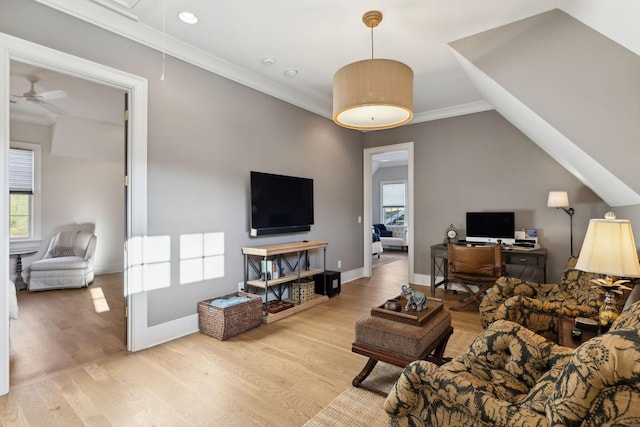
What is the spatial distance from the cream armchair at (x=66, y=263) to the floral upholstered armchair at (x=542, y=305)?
577 cm

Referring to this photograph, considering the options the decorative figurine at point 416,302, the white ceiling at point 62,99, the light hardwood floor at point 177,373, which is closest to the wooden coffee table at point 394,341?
the decorative figurine at point 416,302

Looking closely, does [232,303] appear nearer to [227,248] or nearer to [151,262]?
[227,248]

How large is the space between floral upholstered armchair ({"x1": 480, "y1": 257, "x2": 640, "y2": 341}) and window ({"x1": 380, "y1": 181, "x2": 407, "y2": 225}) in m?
7.46

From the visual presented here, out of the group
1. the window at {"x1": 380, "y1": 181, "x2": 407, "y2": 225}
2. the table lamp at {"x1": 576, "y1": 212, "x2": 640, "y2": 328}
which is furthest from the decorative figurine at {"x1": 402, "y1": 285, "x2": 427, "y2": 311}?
the window at {"x1": 380, "y1": 181, "x2": 407, "y2": 225}

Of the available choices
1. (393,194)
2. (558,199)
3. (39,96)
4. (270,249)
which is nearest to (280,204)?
(270,249)

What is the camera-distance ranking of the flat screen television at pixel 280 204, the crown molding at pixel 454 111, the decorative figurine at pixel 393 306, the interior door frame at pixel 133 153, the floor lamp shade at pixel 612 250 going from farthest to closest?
the crown molding at pixel 454 111 → the flat screen television at pixel 280 204 → the interior door frame at pixel 133 153 → the decorative figurine at pixel 393 306 → the floor lamp shade at pixel 612 250

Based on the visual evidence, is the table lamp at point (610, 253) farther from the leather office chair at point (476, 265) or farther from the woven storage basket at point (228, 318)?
the woven storage basket at point (228, 318)

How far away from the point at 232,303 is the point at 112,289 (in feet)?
9.85

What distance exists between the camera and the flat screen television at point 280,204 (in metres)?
3.75

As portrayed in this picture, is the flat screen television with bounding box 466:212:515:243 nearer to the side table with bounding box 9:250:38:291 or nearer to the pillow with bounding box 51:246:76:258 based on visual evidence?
the pillow with bounding box 51:246:76:258

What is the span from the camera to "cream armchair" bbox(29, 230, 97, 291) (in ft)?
16.0

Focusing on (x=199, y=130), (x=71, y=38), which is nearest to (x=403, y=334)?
(x=199, y=130)

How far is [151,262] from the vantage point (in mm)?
2902

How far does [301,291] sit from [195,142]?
219 centimetres
